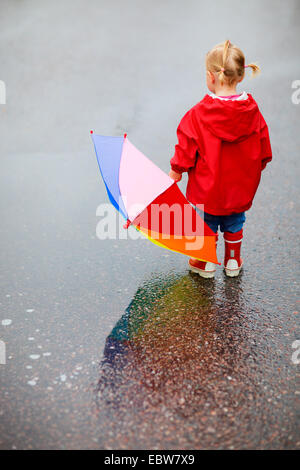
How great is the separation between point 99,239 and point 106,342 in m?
1.34

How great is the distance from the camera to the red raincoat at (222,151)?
282 cm

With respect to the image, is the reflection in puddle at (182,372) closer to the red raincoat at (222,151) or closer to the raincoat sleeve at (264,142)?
the red raincoat at (222,151)

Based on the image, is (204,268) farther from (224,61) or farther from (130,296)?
(224,61)

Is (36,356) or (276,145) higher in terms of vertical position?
(276,145)

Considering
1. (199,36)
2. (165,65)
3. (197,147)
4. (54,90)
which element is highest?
(199,36)

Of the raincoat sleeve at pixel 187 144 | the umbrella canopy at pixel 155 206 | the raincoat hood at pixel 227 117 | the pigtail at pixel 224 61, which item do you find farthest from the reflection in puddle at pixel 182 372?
the pigtail at pixel 224 61

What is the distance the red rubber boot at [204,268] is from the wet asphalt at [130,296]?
48mm

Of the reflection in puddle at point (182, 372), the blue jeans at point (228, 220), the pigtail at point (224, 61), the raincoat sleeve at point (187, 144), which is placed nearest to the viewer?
the reflection in puddle at point (182, 372)

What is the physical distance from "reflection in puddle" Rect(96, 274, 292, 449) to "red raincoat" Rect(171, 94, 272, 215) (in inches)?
25.5

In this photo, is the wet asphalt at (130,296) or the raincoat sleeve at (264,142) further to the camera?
the raincoat sleeve at (264,142)

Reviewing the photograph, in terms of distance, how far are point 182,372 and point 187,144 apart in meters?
1.36
